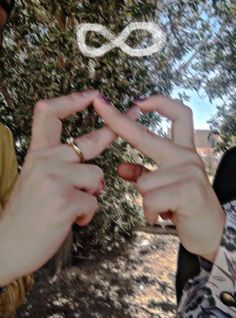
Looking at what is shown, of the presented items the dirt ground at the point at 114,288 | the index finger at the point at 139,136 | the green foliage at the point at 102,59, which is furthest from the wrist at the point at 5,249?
the dirt ground at the point at 114,288

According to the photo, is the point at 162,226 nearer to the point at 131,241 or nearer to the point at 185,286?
the point at 131,241

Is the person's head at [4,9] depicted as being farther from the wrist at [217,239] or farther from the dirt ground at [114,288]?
the dirt ground at [114,288]

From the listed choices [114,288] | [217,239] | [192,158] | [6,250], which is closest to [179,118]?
[192,158]

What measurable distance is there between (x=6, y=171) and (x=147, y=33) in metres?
1.64

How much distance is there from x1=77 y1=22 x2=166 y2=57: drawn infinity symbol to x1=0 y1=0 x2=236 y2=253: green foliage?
3cm

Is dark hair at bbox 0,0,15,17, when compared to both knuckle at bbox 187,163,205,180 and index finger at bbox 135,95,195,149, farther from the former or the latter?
knuckle at bbox 187,163,205,180

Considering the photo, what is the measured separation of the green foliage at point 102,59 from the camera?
8.26 ft

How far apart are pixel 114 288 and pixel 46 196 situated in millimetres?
3225

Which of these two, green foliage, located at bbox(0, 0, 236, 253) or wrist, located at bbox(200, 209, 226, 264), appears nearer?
wrist, located at bbox(200, 209, 226, 264)

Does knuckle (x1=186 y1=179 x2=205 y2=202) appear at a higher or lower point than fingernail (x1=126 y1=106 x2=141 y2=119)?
lower

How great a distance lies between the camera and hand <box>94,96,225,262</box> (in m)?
0.72

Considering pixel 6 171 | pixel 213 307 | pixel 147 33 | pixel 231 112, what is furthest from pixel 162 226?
pixel 213 307

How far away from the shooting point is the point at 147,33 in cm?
257

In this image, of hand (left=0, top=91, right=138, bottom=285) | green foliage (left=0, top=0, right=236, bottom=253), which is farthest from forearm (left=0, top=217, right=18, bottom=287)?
green foliage (left=0, top=0, right=236, bottom=253)
